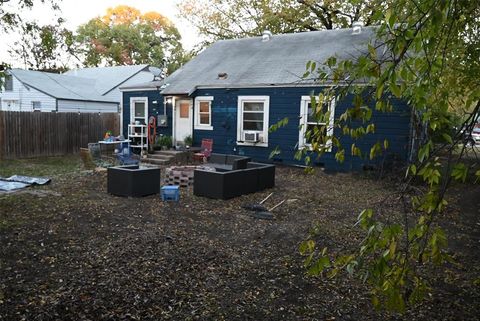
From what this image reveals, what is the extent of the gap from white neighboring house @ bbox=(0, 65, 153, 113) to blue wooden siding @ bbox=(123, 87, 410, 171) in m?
9.21

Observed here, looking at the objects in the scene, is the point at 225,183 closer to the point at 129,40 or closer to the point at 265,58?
the point at 265,58

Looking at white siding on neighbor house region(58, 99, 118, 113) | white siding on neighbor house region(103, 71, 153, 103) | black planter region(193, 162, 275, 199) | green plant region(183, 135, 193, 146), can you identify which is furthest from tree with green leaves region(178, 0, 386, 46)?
black planter region(193, 162, 275, 199)

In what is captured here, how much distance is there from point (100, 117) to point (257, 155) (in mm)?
7939

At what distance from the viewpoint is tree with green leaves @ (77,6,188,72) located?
36.3 m

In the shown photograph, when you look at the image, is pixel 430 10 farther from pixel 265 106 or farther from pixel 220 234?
pixel 265 106

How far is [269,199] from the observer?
26.7 feet

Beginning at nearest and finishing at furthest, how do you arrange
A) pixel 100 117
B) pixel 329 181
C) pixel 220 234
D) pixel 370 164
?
pixel 220 234, pixel 329 181, pixel 370 164, pixel 100 117

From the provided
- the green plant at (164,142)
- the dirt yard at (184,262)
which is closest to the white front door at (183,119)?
the green plant at (164,142)

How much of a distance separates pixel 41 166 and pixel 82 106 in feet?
40.4

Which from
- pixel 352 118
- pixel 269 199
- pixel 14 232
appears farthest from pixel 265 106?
pixel 352 118

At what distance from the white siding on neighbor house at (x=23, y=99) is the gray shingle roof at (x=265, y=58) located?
10444 millimetres

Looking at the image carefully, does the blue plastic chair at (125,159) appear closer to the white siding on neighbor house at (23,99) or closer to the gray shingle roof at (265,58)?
the gray shingle roof at (265,58)

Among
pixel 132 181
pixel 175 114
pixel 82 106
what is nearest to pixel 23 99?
pixel 82 106

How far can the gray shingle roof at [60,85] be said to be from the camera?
22203mm
